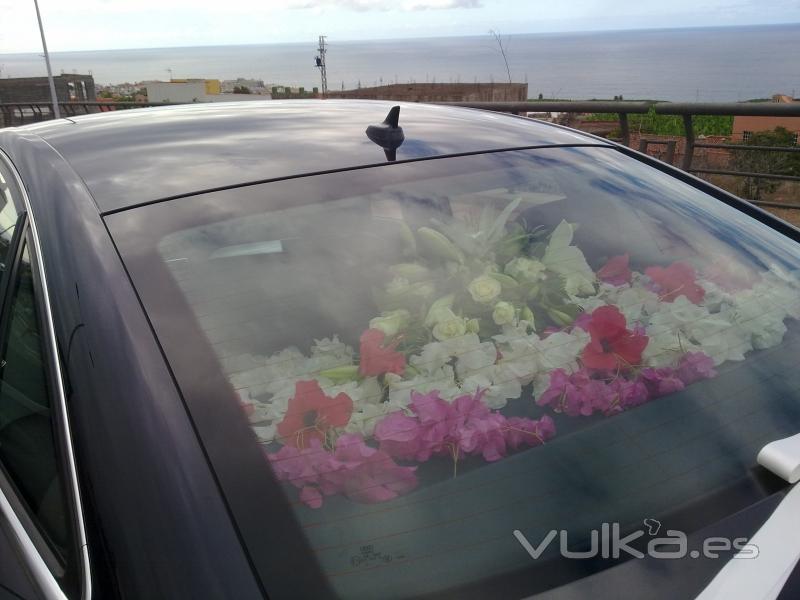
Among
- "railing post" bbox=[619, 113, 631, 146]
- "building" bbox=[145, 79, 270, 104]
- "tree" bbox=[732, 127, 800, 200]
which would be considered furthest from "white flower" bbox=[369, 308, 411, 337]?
"building" bbox=[145, 79, 270, 104]

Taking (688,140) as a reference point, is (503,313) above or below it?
above

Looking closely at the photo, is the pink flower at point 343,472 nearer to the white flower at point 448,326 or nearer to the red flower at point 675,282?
the white flower at point 448,326

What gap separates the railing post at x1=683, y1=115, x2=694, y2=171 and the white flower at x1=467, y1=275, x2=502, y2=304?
5.14m

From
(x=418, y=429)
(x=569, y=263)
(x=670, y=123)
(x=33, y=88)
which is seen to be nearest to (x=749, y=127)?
(x=670, y=123)

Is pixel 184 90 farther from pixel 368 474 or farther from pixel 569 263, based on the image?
pixel 368 474

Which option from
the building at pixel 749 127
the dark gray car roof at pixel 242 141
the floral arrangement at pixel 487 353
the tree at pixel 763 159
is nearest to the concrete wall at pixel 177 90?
the building at pixel 749 127

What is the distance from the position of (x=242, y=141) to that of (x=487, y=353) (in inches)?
33.6

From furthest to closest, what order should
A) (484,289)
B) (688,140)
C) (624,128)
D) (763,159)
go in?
(763,159) < (624,128) < (688,140) < (484,289)

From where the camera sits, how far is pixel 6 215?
1.65m

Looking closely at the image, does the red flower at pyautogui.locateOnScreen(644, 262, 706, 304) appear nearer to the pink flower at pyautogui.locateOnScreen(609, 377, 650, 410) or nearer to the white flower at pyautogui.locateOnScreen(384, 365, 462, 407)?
the pink flower at pyautogui.locateOnScreen(609, 377, 650, 410)

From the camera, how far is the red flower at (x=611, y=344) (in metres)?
1.23

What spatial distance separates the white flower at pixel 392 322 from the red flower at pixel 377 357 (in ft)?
0.04

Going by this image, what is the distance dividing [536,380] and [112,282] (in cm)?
75

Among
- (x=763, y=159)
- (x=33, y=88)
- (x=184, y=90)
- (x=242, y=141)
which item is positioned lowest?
(x=763, y=159)
